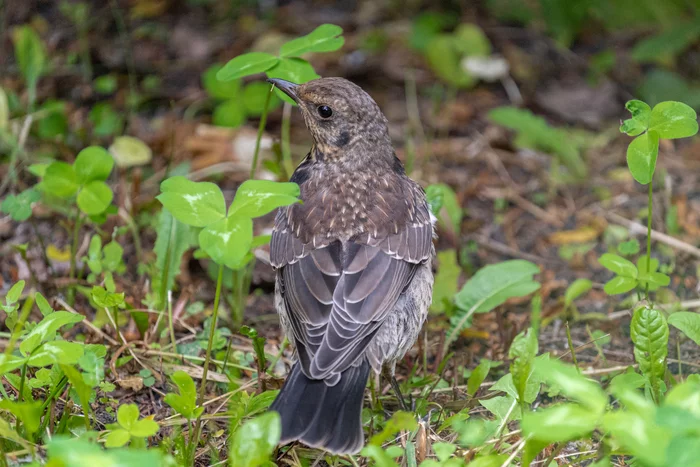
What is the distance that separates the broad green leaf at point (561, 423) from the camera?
268cm

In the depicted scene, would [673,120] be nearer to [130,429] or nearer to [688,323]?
[688,323]

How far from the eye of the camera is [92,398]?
12.8 feet

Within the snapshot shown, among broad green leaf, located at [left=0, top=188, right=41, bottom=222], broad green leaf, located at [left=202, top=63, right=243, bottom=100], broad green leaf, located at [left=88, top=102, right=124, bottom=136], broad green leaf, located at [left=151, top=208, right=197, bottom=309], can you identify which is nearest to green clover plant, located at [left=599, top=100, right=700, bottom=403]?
broad green leaf, located at [left=151, top=208, right=197, bottom=309]

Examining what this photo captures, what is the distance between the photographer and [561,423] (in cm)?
271

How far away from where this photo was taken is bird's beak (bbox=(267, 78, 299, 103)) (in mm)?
4840

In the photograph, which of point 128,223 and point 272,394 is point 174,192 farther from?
point 128,223

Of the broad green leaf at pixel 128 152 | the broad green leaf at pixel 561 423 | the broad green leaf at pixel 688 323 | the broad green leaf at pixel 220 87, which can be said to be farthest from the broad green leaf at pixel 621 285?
the broad green leaf at pixel 220 87

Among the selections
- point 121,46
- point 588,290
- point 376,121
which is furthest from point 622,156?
point 121,46

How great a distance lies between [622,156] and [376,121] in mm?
3169

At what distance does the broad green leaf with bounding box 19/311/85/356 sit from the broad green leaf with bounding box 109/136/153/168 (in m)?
2.56

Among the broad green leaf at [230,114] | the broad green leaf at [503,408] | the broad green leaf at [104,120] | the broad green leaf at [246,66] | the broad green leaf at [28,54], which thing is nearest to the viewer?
the broad green leaf at [503,408]

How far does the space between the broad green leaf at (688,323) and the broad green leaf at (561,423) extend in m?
1.31

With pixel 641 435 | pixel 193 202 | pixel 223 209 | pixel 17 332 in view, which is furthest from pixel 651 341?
pixel 17 332

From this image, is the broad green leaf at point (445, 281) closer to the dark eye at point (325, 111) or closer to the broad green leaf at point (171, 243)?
the dark eye at point (325, 111)
